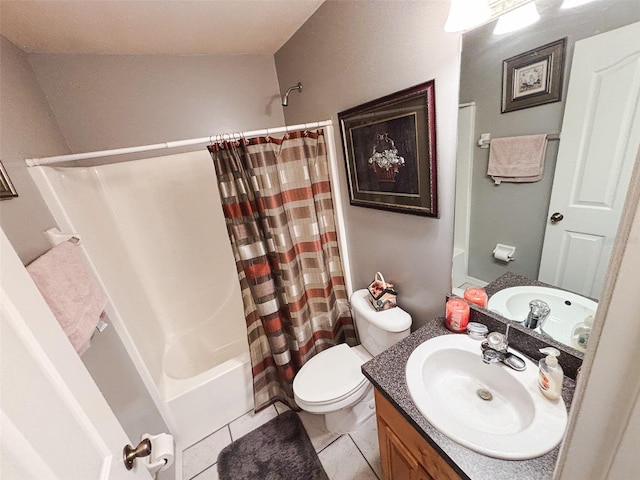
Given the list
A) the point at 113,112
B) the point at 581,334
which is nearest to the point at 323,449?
the point at 581,334

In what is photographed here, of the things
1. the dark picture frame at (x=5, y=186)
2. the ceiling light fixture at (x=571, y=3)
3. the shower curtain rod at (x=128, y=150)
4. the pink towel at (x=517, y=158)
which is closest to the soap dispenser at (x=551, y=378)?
the pink towel at (x=517, y=158)

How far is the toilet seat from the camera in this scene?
51.3 inches

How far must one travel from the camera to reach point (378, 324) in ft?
4.51

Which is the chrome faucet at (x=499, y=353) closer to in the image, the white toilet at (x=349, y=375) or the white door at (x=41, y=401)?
the white toilet at (x=349, y=375)

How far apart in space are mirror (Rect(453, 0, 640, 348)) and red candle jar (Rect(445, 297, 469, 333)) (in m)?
0.11

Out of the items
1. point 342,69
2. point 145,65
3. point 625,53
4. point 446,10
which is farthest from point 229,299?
point 625,53

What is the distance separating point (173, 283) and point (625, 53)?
250cm

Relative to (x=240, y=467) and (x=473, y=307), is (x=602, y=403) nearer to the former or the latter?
(x=473, y=307)

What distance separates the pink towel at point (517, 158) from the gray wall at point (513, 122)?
2 centimetres

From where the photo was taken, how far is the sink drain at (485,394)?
0.91 meters

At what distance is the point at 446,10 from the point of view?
0.87 metres

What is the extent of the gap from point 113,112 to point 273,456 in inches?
90.3

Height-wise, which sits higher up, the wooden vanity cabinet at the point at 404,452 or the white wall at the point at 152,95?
the white wall at the point at 152,95

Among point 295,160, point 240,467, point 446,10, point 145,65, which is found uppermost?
point 145,65
